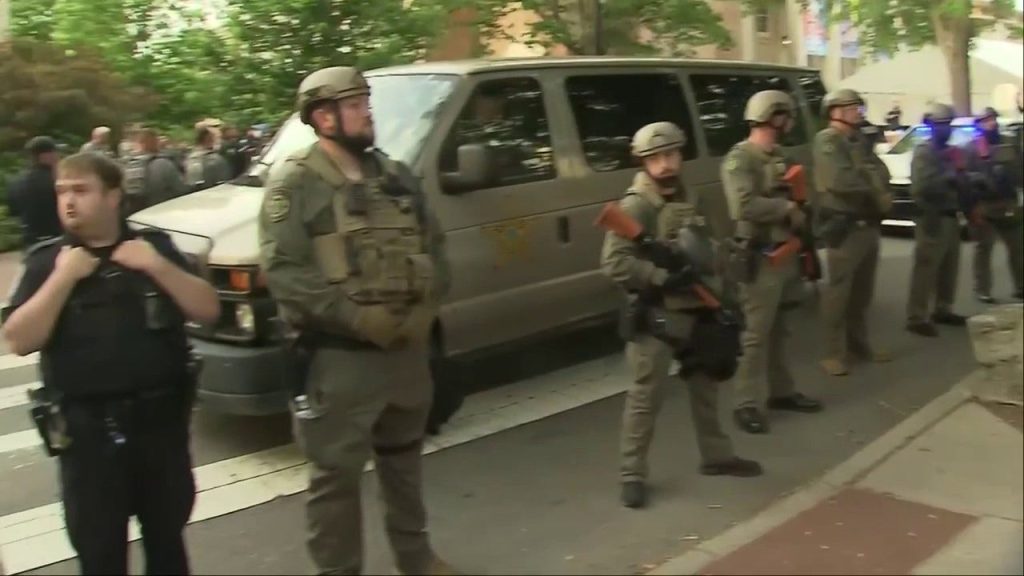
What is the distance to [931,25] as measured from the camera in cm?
813

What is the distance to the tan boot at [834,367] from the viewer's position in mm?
7168

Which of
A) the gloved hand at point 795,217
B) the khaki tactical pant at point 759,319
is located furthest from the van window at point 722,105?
the khaki tactical pant at point 759,319

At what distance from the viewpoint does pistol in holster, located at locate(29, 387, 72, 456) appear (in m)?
3.21

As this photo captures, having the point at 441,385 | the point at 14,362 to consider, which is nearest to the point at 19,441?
the point at 14,362

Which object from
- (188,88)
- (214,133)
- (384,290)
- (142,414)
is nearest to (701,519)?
(384,290)

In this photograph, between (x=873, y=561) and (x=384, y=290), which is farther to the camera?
(x=873, y=561)

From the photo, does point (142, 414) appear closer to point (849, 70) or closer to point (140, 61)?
point (849, 70)

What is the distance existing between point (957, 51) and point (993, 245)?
2038mm

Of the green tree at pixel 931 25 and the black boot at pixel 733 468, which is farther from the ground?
the green tree at pixel 931 25

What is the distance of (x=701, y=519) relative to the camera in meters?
4.73

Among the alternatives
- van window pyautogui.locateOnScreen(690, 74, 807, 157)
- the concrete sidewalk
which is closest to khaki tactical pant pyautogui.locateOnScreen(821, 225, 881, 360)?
van window pyautogui.locateOnScreen(690, 74, 807, 157)

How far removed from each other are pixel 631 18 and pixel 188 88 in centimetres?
742

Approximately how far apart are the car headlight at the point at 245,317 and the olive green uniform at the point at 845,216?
153 inches

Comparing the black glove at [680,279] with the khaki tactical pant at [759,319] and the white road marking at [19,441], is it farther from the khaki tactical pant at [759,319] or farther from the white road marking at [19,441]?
the white road marking at [19,441]
